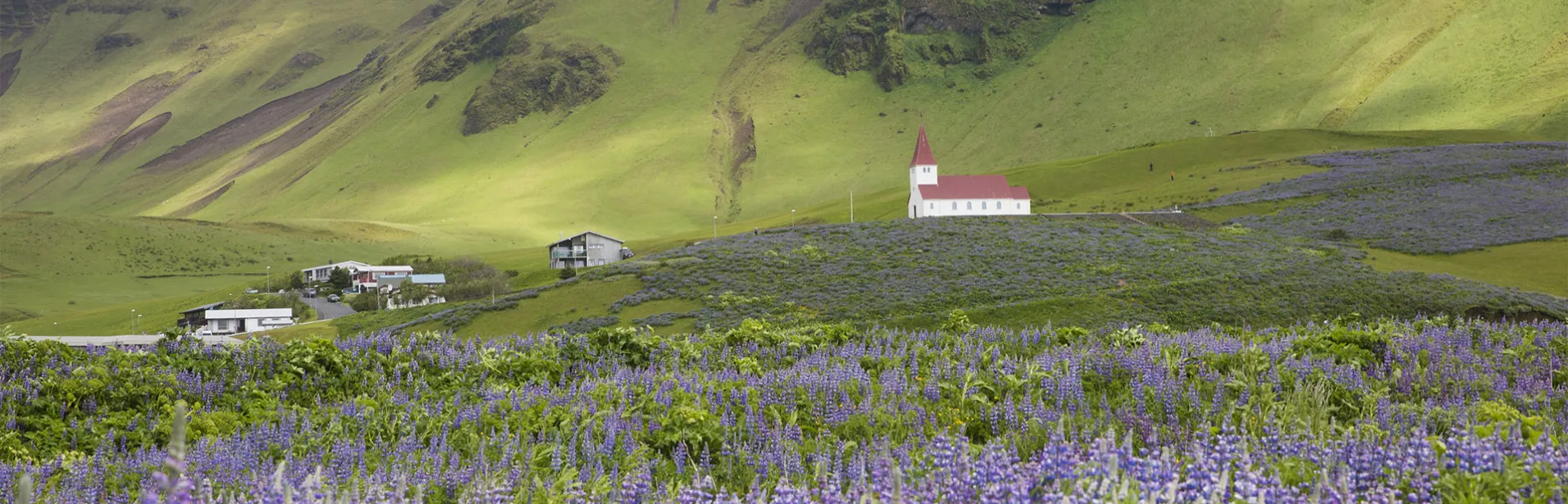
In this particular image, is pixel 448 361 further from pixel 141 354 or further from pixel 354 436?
pixel 354 436

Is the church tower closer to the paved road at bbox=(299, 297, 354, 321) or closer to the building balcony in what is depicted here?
the building balcony

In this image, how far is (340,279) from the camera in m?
131

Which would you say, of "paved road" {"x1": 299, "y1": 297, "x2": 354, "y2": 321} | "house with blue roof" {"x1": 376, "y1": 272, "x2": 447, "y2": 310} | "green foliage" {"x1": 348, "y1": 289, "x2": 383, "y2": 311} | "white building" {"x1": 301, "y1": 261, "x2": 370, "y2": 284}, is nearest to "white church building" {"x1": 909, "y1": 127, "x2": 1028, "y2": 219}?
"house with blue roof" {"x1": 376, "y1": 272, "x2": 447, "y2": 310}

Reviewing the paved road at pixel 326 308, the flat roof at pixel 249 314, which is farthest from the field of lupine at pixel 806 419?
the paved road at pixel 326 308

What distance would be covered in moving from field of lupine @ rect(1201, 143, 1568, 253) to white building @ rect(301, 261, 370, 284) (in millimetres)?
93249

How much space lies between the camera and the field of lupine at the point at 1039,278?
157 ft

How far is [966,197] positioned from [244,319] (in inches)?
2538

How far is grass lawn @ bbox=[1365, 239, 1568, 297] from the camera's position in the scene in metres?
57.5

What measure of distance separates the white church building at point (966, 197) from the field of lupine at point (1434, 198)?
2139 centimetres

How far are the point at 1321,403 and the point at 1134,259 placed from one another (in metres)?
47.1

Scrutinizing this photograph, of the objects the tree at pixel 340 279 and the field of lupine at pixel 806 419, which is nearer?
the field of lupine at pixel 806 419

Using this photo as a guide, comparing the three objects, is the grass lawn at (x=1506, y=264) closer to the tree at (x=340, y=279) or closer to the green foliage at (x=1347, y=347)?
the green foliage at (x=1347, y=347)

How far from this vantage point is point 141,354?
57.8 ft

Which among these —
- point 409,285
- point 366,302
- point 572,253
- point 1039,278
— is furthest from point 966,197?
point 1039,278
